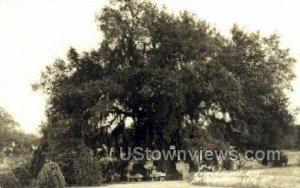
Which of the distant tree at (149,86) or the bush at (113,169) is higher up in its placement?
the distant tree at (149,86)

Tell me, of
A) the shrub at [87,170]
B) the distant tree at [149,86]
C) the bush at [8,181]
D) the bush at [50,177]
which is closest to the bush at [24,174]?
the distant tree at [149,86]

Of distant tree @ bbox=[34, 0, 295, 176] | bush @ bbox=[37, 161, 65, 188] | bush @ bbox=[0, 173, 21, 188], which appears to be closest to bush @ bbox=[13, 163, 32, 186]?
distant tree @ bbox=[34, 0, 295, 176]

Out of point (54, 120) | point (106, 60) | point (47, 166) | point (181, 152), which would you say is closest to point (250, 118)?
point (181, 152)

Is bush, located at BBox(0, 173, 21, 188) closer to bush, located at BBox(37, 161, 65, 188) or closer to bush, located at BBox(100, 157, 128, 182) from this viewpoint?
bush, located at BBox(37, 161, 65, 188)

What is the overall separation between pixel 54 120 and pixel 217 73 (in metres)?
11.3

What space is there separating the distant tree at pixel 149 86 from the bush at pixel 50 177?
23.8ft

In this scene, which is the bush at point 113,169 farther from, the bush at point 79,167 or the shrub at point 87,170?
the shrub at point 87,170

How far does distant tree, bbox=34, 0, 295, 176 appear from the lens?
111 feet

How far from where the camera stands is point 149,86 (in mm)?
33938

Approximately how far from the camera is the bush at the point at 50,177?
2530cm

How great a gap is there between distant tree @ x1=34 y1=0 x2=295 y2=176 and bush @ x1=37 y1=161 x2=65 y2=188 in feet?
23.8
